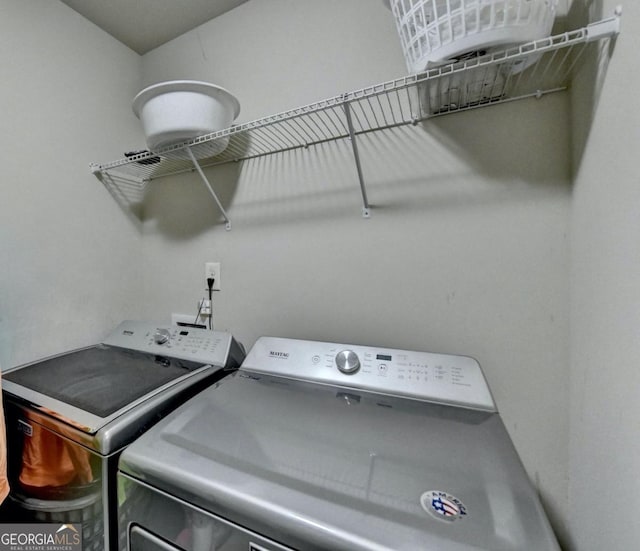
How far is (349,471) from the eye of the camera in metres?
0.56

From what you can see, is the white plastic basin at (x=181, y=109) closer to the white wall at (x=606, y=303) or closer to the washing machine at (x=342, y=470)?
the washing machine at (x=342, y=470)

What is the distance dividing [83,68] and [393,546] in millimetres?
2082

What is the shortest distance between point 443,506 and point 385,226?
833 mm

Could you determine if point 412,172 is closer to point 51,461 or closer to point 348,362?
point 348,362

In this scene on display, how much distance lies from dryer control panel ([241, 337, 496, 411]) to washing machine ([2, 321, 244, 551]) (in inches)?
9.5

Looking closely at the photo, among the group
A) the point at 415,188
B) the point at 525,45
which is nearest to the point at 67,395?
the point at 415,188

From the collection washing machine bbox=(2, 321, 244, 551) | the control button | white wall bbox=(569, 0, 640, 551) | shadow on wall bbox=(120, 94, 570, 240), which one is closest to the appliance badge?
white wall bbox=(569, 0, 640, 551)

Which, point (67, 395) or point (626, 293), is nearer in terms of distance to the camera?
point (626, 293)

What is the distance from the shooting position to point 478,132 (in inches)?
38.2

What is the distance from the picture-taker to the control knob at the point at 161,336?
4.21 feet

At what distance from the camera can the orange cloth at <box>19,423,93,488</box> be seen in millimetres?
752

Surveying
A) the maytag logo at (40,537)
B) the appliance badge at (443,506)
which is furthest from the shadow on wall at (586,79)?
the maytag logo at (40,537)

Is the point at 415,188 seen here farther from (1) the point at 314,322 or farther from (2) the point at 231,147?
(2) the point at 231,147

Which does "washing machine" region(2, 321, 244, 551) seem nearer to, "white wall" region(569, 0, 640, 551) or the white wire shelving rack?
the white wire shelving rack
